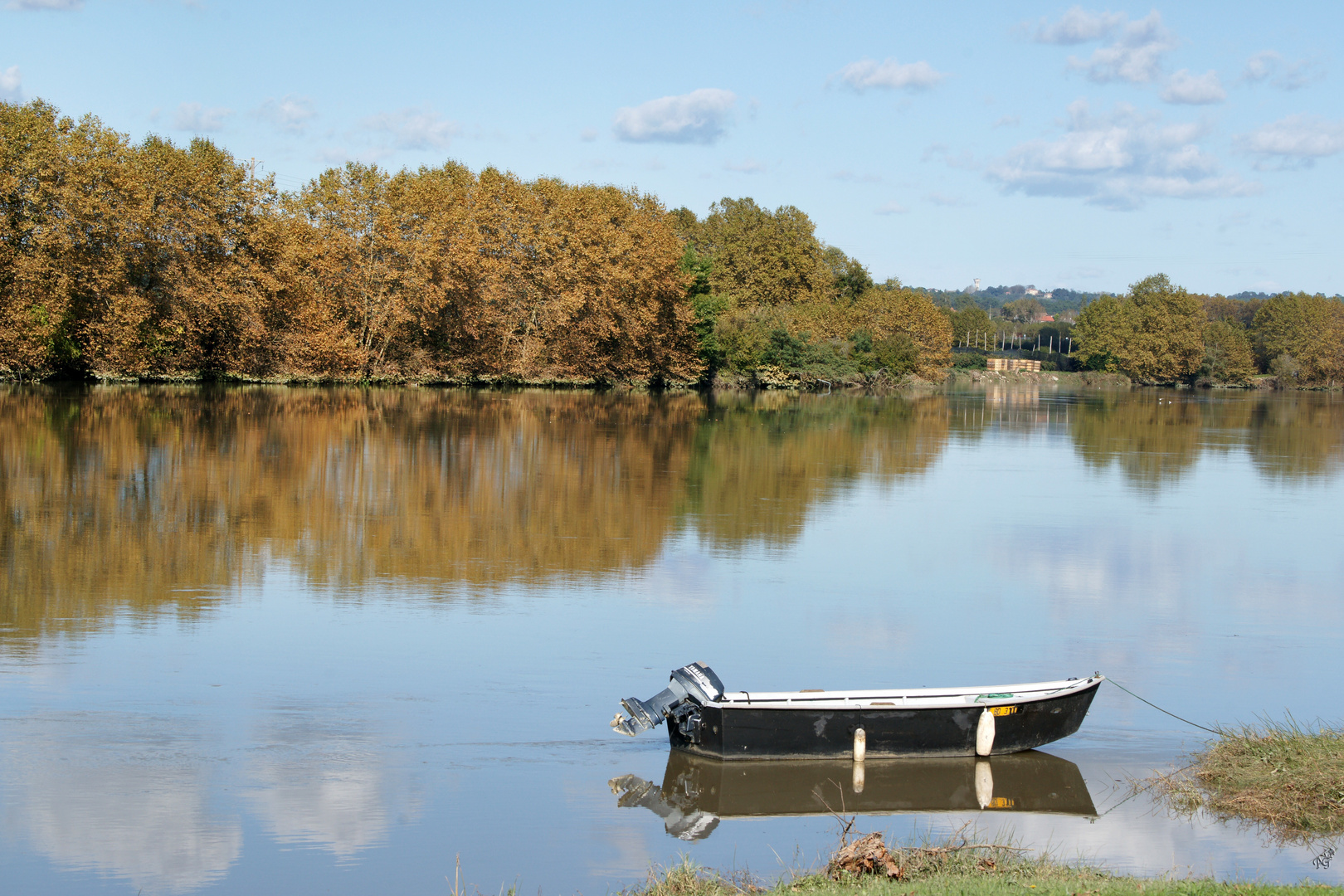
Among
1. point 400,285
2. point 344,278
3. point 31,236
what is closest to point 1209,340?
point 400,285

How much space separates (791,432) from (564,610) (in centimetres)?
3197

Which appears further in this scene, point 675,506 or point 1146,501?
point 1146,501

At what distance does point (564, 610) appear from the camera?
16172mm

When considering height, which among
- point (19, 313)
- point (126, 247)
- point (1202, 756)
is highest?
point (126, 247)

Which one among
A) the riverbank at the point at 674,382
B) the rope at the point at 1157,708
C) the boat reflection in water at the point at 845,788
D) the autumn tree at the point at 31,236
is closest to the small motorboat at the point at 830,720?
the boat reflection in water at the point at 845,788

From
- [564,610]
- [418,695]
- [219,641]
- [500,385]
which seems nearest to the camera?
[418,695]

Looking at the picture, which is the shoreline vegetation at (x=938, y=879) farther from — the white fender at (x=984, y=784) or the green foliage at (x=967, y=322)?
the green foliage at (x=967, y=322)

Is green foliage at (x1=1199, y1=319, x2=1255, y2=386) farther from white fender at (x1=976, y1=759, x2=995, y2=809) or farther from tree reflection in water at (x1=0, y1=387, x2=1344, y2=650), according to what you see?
white fender at (x1=976, y1=759, x2=995, y2=809)

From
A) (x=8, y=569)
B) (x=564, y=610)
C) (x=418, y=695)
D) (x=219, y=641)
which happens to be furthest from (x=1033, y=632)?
(x=8, y=569)

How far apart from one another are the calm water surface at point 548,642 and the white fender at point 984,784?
12cm

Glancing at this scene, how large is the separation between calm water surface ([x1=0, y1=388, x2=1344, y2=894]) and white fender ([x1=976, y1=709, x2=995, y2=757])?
20cm

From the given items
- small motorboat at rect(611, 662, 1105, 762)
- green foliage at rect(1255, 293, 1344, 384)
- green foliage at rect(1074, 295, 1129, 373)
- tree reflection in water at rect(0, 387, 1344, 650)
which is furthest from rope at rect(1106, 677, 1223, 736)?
green foliage at rect(1255, 293, 1344, 384)

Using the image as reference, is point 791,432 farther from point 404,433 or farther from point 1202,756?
point 1202,756

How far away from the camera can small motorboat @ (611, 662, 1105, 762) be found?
10492 mm
